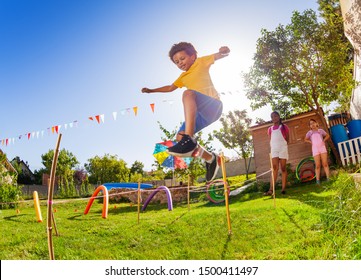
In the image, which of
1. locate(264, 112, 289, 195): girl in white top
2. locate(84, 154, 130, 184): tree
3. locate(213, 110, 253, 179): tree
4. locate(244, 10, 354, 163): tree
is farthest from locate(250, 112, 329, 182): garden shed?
locate(84, 154, 130, 184): tree

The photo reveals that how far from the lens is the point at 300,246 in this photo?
2277 millimetres

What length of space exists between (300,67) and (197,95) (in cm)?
249

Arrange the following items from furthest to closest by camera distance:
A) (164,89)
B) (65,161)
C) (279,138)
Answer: (279,138) < (65,161) < (164,89)

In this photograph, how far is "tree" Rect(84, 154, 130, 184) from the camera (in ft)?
11.3

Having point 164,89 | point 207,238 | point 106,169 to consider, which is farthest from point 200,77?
point 106,169

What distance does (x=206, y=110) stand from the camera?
264 centimetres

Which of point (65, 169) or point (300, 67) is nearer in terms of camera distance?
point (65, 169)

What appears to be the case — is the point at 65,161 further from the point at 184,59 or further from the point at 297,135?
the point at 297,135

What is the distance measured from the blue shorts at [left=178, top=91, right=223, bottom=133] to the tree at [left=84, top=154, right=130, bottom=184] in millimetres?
1074

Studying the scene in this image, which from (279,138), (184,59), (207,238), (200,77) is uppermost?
(184,59)

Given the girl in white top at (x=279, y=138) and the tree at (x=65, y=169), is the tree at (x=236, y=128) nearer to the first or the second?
the girl in white top at (x=279, y=138)
